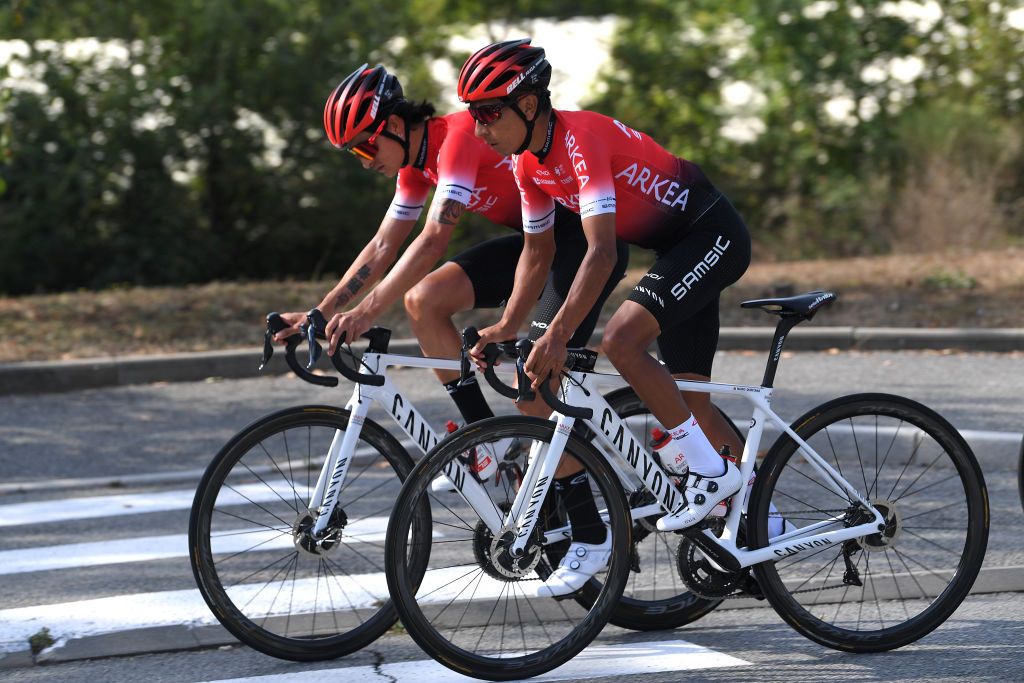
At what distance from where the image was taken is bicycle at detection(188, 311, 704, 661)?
427cm

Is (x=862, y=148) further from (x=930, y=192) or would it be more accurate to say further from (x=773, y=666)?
(x=773, y=666)

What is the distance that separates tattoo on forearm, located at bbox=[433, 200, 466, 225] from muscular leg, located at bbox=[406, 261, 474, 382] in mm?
254

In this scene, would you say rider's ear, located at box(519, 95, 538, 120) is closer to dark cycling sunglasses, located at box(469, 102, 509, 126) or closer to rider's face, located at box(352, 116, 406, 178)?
dark cycling sunglasses, located at box(469, 102, 509, 126)

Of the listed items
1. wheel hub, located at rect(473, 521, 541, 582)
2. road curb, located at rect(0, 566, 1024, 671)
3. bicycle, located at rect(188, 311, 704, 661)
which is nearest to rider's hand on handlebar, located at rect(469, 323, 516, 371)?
bicycle, located at rect(188, 311, 704, 661)

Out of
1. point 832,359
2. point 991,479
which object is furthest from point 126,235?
point 991,479

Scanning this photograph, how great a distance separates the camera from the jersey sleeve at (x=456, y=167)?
14.9 feet

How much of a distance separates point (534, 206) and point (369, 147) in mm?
603

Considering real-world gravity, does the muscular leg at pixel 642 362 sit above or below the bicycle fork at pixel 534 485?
above

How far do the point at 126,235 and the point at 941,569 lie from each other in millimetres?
13762

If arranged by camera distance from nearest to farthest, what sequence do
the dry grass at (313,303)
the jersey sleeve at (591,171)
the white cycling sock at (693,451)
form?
the jersey sleeve at (591,171) < the white cycling sock at (693,451) < the dry grass at (313,303)

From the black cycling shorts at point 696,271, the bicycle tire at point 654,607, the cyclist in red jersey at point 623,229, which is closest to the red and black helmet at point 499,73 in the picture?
the cyclist in red jersey at point 623,229

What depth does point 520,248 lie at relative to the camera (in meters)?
4.95

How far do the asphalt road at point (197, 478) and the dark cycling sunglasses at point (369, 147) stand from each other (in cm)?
90

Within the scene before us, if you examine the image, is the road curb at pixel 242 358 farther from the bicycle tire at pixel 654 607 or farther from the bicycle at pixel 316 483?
the bicycle tire at pixel 654 607
